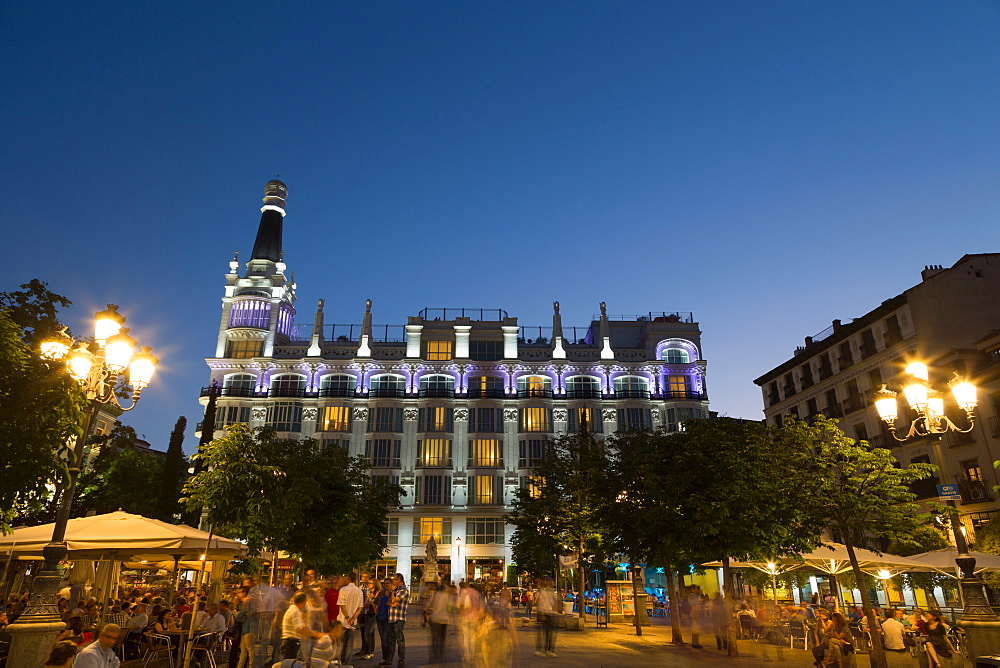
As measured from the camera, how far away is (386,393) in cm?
5812

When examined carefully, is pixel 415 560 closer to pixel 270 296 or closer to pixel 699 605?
pixel 270 296

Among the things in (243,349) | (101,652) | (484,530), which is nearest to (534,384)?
(484,530)

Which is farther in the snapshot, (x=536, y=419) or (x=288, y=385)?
(x=288, y=385)

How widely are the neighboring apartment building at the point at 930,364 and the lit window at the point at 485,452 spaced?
78.1 ft

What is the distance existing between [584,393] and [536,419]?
5143 millimetres

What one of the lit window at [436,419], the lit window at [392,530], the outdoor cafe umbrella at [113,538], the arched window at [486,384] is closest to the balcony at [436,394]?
the lit window at [436,419]

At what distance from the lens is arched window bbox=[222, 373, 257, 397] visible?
189ft

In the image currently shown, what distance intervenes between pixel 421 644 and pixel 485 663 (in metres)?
8.79

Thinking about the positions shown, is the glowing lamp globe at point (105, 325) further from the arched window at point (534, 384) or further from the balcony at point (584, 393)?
the balcony at point (584, 393)

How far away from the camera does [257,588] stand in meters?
13.5

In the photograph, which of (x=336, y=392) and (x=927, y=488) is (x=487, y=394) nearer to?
(x=336, y=392)

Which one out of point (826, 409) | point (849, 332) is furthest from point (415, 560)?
point (849, 332)

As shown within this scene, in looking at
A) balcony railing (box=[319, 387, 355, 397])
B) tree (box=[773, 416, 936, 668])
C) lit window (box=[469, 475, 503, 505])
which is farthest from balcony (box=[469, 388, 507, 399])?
tree (box=[773, 416, 936, 668])

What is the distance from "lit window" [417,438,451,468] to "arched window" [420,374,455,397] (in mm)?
4209
